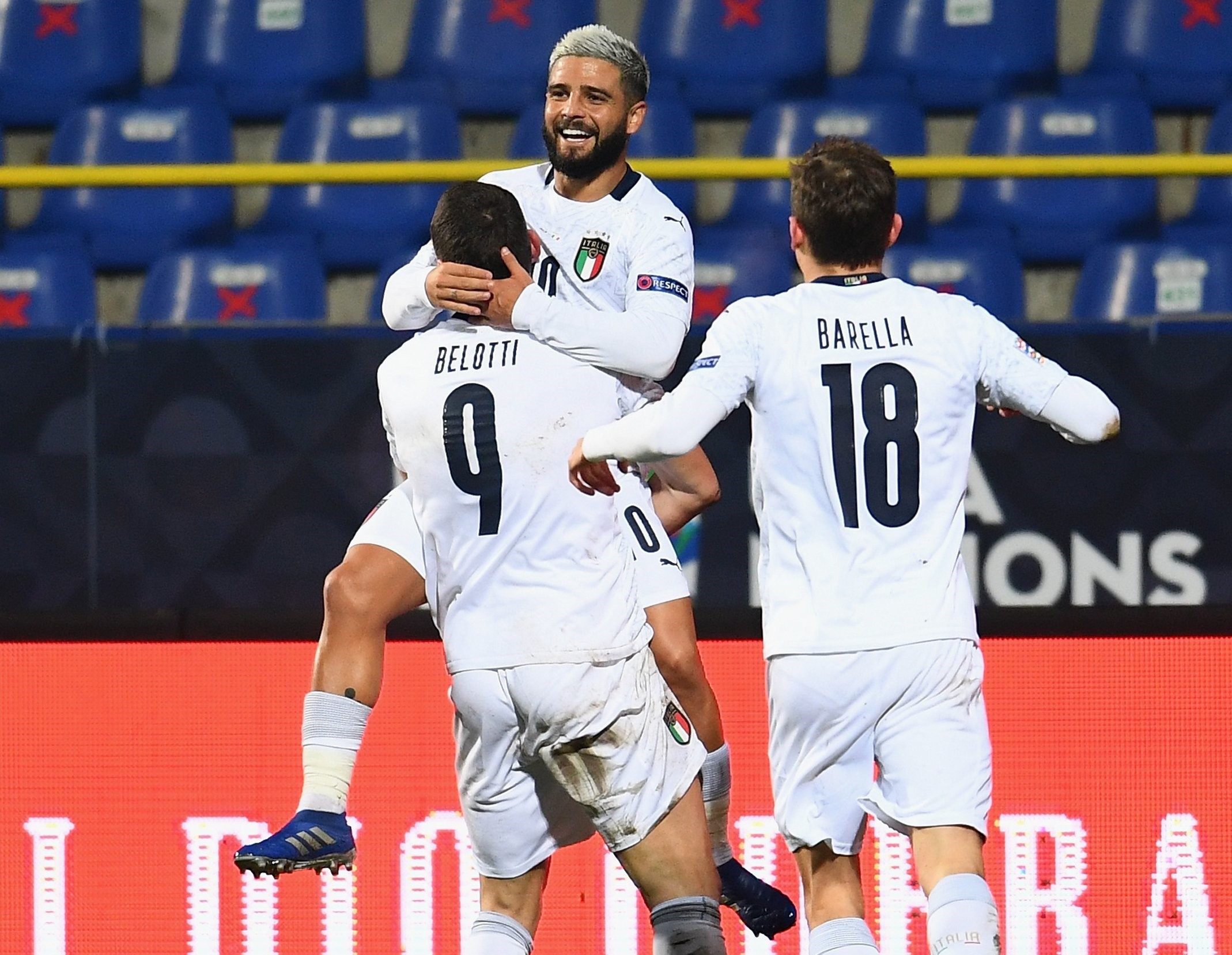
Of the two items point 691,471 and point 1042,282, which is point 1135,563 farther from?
Result: point 1042,282

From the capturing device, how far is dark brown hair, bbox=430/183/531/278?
329 centimetres

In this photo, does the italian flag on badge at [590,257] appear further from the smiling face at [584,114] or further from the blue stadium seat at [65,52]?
the blue stadium seat at [65,52]

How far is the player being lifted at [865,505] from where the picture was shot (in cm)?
310

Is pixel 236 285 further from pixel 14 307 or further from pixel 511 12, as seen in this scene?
pixel 511 12

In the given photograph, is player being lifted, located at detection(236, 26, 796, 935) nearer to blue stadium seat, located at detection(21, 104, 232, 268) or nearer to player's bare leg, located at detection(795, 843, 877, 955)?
player's bare leg, located at detection(795, 843, 877, 955)

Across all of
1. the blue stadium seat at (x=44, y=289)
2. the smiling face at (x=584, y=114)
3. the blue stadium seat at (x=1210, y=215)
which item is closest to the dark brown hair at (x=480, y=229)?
the smiling face at (x=584, y=114)

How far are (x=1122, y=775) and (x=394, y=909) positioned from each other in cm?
162

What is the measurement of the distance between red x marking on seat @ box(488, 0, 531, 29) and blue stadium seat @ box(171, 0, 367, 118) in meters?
0.57

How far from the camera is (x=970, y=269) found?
594 cm

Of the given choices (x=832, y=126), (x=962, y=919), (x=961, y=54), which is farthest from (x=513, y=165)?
(x=961, y=54)

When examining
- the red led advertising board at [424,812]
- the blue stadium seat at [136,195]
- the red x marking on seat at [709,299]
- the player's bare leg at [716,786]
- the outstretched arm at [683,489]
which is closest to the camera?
the player's bare leg at [716,786]

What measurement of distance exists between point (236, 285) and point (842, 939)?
3.68 m

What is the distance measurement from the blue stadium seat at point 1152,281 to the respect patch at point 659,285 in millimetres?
2499

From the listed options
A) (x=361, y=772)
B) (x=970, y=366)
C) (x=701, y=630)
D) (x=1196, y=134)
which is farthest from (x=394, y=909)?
(x=1196, y=134)
